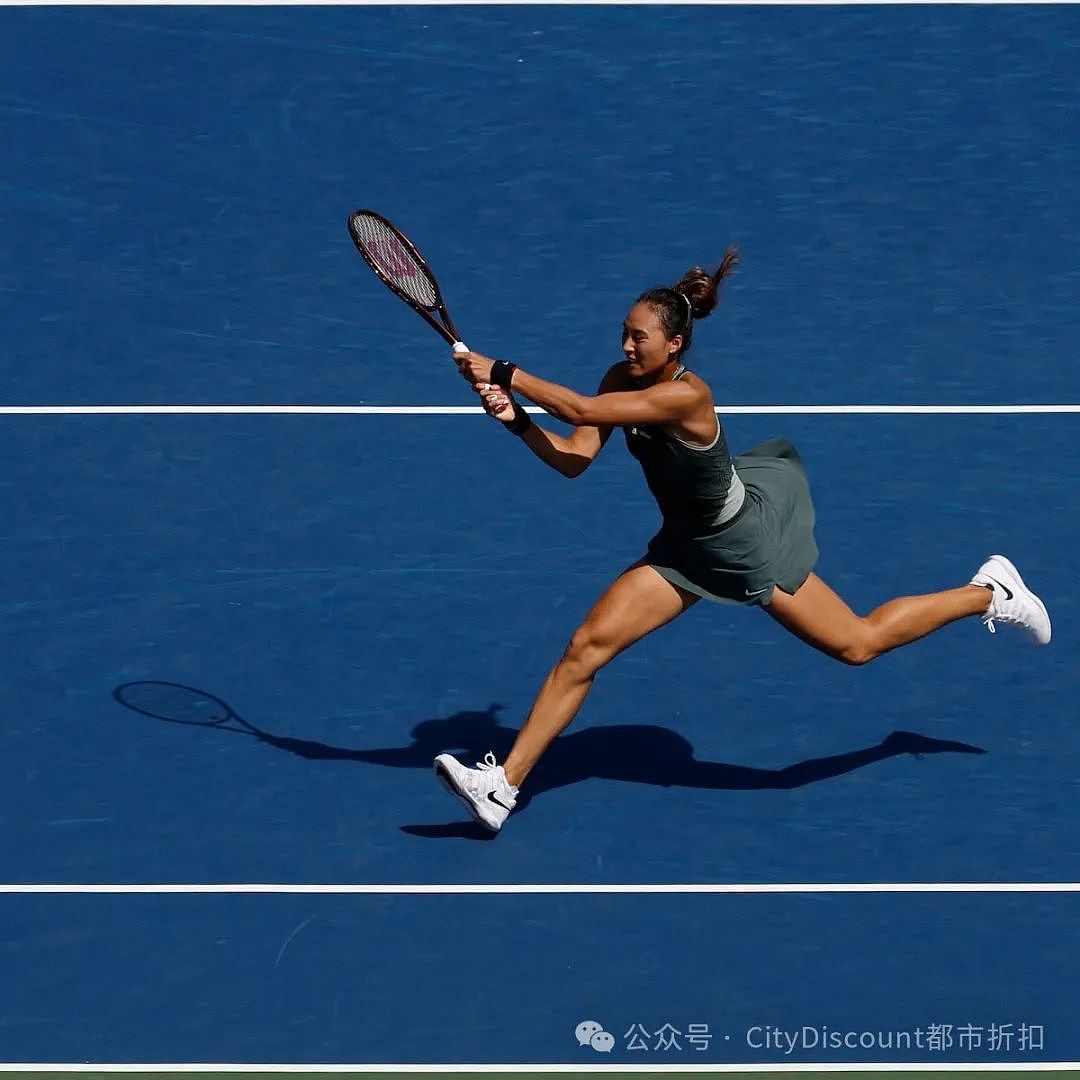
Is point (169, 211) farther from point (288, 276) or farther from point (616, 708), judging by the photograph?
point (616, 708)

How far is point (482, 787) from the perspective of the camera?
264 inches

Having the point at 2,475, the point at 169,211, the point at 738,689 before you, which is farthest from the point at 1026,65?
the point at 2,475

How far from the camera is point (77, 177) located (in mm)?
8203

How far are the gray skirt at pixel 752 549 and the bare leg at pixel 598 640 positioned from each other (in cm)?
7

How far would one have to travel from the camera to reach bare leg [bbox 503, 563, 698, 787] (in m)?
6.64

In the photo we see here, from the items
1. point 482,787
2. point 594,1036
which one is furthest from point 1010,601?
point 594,1036

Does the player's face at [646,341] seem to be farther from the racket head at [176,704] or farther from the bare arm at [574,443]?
the racket head at [176,704]

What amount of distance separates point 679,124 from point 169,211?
6.71ft

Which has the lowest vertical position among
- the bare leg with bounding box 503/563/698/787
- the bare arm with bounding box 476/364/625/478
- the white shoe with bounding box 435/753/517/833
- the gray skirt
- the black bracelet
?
the white shoe with bounding box 435/753/517/833

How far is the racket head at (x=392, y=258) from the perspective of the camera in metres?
6.63

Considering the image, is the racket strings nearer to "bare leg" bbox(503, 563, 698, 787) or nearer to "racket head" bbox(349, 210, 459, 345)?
"racket head" bbox(349, 210, 459, 345)

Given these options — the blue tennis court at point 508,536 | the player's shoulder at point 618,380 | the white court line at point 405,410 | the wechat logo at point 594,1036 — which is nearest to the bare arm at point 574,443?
the player's shoulder at point 618,380

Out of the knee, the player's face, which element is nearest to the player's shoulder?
the player's face

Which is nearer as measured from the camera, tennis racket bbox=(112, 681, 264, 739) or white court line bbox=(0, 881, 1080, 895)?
white court line bbox=(0, 881, 1080, 895)
